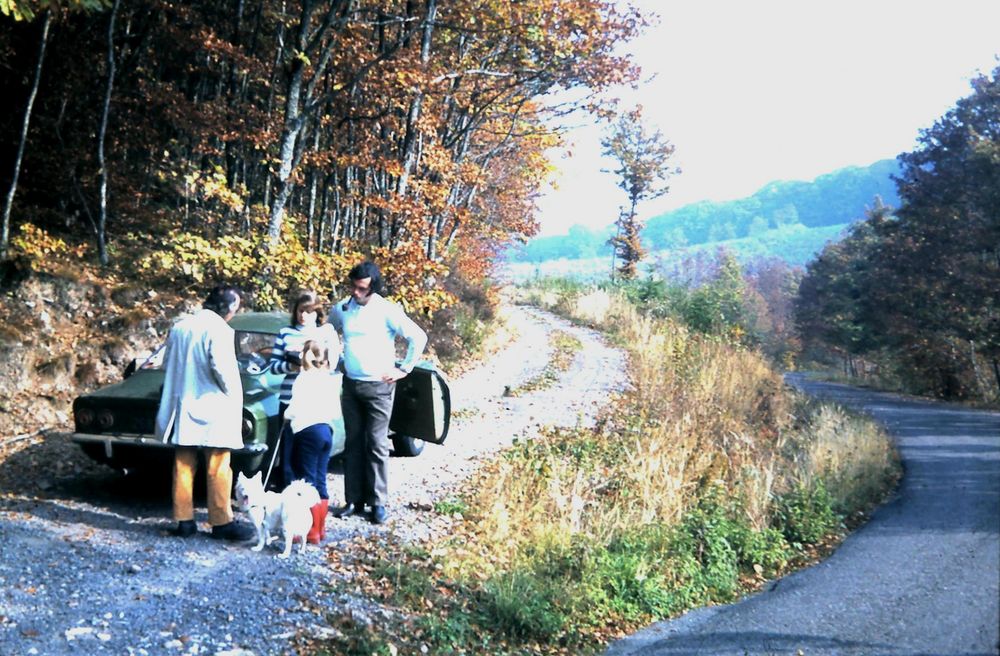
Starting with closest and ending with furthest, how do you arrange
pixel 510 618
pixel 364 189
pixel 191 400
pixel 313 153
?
pixel 510 618 → pixel 191 400 → pixel 313 153 → pixel 364 189

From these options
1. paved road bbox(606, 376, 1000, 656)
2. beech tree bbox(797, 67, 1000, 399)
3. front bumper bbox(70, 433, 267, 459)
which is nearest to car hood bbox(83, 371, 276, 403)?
front bumper bbox(70, 433, 267, 459)


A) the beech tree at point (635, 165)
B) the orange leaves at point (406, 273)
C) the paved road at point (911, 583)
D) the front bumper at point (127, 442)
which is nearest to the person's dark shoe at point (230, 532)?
the front bumper at point (127, 442)

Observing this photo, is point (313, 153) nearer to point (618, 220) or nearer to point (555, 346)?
point (555, 346)

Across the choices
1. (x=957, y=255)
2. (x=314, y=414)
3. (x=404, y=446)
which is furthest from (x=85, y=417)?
(x=957, y=255)

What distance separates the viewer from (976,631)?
69.6 inches

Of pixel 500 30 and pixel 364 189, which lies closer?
pixel 500 30

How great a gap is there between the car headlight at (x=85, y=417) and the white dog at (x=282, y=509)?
1664 millimetres

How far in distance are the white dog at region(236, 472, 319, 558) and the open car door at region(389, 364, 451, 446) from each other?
6.13 feet

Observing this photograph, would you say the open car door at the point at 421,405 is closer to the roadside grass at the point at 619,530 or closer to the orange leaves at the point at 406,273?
the roadside grass at the point at 619,530

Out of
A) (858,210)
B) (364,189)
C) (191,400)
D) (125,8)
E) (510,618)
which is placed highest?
(125,8)

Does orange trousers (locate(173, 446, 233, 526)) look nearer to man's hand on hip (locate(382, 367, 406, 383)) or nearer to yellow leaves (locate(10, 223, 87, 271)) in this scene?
man's hand on hip (locate(382, 367, 406, 383))

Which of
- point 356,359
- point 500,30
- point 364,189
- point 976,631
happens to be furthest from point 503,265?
point 976,631

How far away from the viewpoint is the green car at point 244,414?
7.02 metres

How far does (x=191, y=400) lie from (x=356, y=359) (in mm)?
1341
